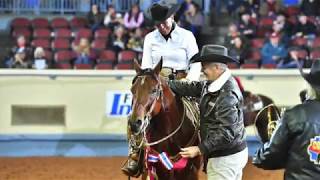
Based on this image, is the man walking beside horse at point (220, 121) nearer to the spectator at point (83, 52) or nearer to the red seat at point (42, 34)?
the spectator at point (83, 52)

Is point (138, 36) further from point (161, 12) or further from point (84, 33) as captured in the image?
point (161, 12)

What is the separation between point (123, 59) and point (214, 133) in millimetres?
9453

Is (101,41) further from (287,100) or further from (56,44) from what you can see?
(287,100)

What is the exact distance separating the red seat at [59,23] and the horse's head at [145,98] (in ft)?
36.7

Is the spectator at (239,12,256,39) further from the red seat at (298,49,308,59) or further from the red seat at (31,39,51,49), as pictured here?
the red seat at (31,39,51,49)

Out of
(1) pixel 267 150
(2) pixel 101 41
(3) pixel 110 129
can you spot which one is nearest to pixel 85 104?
(3) pixel 110 129

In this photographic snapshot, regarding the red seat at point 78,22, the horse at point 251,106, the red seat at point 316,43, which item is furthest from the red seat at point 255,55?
the red seat at point 78,22

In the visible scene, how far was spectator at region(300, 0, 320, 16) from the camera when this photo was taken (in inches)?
648

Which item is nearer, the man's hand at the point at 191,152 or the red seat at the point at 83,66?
the man's hand at the point at 191,152

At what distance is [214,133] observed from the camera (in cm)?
505

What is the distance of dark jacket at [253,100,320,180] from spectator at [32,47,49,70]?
34.7ft

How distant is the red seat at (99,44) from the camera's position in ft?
50.0

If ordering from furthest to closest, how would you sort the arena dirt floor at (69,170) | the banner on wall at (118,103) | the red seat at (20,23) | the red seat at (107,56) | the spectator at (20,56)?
the red seat at (20,23) → the red seat at (107,56) → the spectator at (20,56) → the banner on wall at (118,103) → the arena dirt floor at (69,170)

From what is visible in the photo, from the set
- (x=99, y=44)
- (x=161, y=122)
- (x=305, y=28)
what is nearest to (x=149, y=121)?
(x=161, y=122)
